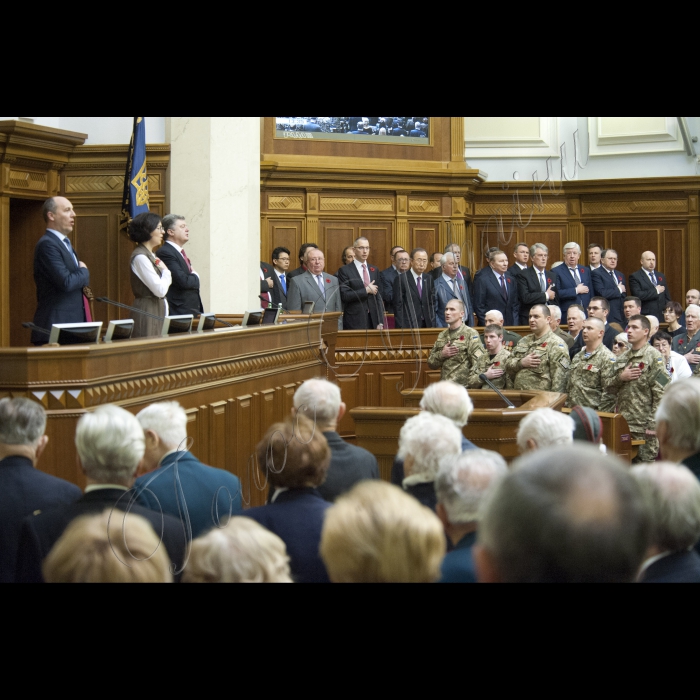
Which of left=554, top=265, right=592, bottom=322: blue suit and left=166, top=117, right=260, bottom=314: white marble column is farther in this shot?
left=554, top=265, right=592, bottom=322: blue suit

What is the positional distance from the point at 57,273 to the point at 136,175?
294 cm

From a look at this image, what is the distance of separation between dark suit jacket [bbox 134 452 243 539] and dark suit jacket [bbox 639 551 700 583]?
1.32 meters

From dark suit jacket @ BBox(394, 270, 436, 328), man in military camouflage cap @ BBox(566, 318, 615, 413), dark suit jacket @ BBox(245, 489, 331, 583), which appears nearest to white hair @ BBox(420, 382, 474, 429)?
dark suit jacket @ BBox(245, 489, 331, 583)

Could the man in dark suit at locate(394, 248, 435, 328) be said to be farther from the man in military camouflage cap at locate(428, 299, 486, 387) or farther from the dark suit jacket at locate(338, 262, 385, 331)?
the man in military camouflage cap at locate(428, 299, 486, 387)

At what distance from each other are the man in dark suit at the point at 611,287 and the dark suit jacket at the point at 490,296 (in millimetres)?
1581

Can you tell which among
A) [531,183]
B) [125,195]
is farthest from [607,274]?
[125,195]

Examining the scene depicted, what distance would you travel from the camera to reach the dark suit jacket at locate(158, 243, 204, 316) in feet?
20.7

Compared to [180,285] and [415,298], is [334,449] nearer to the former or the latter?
[180,285]

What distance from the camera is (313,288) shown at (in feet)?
29.5

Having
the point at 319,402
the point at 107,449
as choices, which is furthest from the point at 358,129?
the point at 107,449

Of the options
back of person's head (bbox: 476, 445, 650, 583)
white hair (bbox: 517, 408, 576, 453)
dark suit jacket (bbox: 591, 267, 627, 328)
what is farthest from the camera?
dark suit jacket (bbox: 591, 267, 627, 328)
